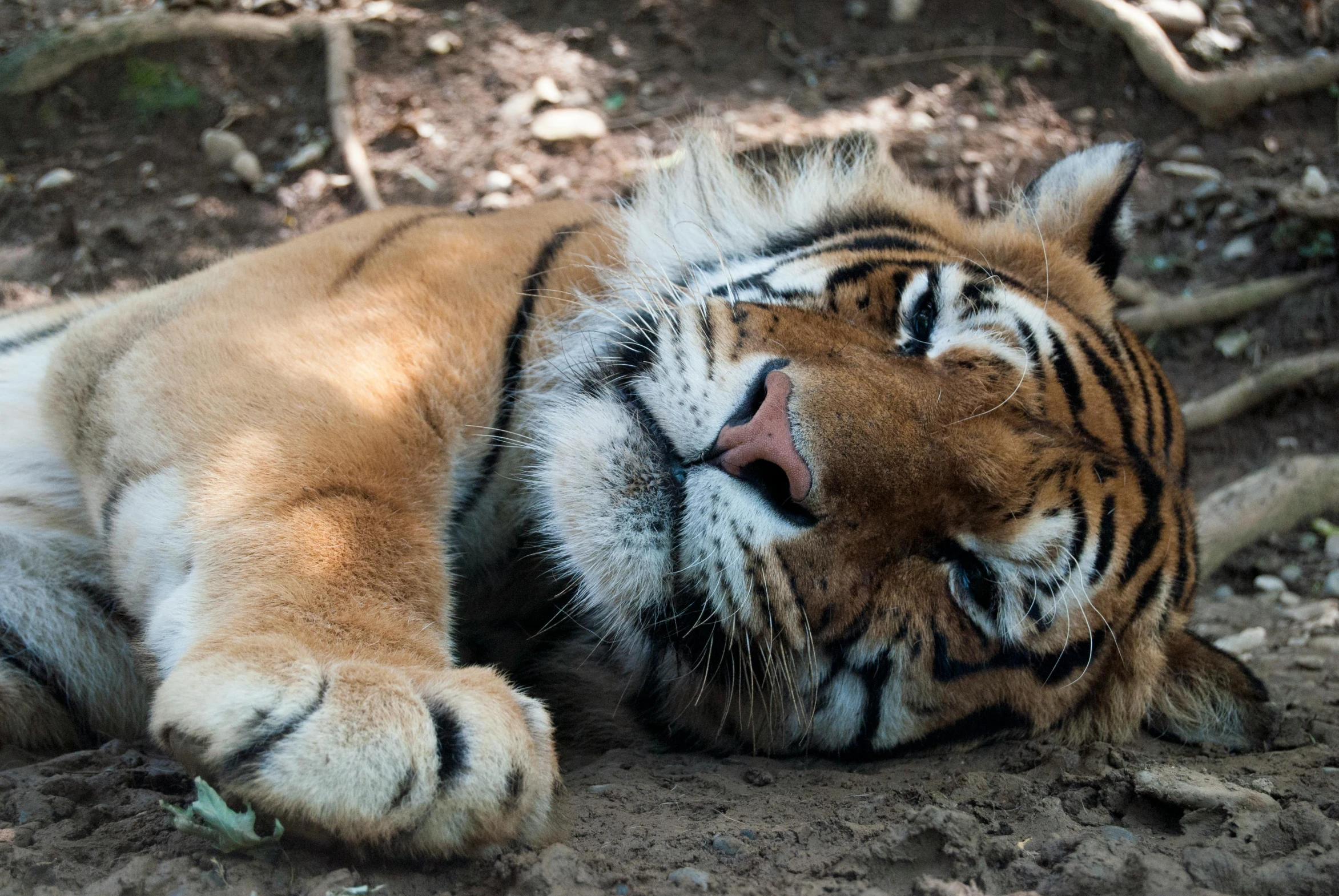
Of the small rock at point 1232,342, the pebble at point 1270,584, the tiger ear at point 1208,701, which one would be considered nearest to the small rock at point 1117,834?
the tiger ear at point 1208,701

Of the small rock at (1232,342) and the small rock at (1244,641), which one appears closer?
the small rock at (1244,641)

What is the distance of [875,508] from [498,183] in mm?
3300

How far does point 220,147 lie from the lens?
4.58 meters

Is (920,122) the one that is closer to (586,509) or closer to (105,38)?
(586,509)

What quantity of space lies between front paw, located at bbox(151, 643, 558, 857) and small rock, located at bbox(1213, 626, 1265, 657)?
7.26 ft

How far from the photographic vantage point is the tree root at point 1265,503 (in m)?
3.51

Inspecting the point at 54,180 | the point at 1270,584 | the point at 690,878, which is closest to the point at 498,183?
the point at 54,180

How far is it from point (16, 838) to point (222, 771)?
34cm

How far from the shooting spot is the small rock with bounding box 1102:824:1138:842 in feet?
5.00

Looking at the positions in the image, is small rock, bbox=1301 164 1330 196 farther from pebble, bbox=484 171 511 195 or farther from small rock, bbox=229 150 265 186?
small rock, bbox=229 150 265 186

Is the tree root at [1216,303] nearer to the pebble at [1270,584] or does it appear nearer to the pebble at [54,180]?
the pebble at [1270,584]

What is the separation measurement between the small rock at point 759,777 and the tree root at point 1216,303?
2.99 metres

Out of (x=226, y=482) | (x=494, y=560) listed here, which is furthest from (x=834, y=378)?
(x=226, y=482)

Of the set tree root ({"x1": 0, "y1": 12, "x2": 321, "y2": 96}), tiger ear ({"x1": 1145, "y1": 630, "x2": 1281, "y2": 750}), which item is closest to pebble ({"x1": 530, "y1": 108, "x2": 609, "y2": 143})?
tree root ({"x1": 0, "y1": 12, "x2": 321, "y2": 96})
